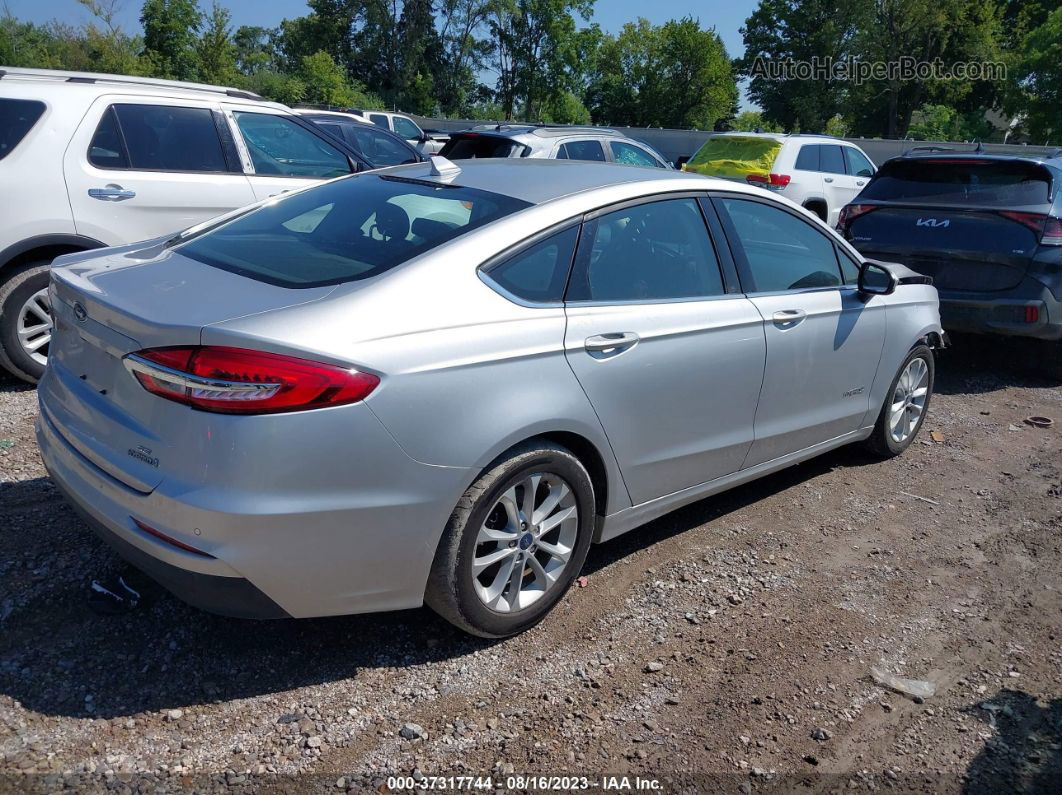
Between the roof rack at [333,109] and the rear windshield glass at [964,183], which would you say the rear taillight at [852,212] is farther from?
the roof rack at [333,109]

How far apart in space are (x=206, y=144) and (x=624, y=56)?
2162 inches

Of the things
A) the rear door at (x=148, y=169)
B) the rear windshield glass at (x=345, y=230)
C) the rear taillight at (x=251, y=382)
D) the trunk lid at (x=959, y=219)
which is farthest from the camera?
the trunk lid at (x=959, y=219)

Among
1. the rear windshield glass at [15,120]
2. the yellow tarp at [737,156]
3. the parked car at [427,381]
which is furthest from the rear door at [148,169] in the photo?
the yellow tarp at [737,156]

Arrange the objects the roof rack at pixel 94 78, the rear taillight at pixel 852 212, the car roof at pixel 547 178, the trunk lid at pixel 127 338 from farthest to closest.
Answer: the rear taillight at pixel 852 212
the roof rack at pixel 94 78
the car roof at pixel 547 178
the trunk lid at pixel 127 338

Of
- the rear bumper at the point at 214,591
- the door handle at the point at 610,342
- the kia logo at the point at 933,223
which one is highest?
the kia logo at the point at 933,223

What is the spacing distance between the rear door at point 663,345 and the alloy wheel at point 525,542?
32 cm

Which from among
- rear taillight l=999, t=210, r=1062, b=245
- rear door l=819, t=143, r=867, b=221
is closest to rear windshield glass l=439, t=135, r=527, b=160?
rear taillight l=999, t=210, r=1062, b=245

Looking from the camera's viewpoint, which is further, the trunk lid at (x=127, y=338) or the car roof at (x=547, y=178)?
the car roof at (x=547, y=178)

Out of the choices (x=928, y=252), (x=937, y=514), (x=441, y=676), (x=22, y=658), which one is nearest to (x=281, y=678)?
(x=441, y=676)

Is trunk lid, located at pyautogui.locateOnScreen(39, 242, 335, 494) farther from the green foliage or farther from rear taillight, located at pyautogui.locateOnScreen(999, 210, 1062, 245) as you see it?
the green foliage

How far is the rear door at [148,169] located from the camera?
A: 5.71 meters

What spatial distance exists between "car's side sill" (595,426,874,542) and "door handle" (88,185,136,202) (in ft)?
13.2

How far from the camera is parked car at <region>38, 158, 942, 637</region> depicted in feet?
8.67

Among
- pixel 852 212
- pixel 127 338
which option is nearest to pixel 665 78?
pixel 852 212
